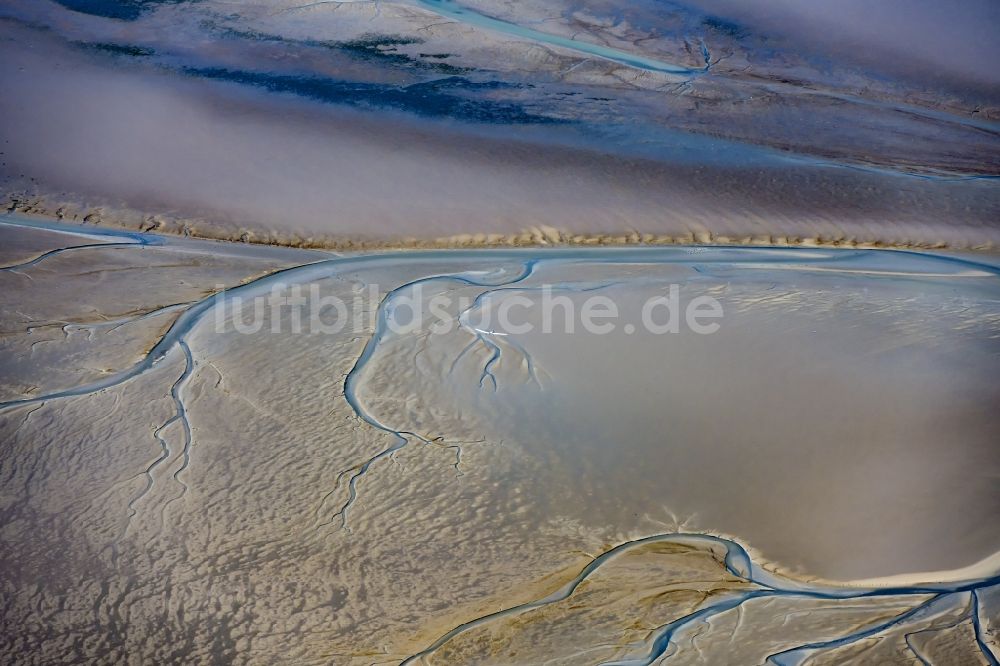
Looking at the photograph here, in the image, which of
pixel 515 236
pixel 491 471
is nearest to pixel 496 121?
pixel 515 236

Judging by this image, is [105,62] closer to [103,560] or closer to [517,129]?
[517,129]

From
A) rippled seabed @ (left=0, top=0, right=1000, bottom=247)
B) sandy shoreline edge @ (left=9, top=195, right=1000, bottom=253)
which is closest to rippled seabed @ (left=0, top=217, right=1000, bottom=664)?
sandy shoreline edge @ (left=9, top=195, right=1000, bottom=253)

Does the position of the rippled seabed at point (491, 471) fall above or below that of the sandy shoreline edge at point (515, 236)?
below

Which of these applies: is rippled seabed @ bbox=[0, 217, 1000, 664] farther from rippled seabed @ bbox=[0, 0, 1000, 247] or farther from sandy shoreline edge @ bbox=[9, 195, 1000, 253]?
rippled seabed @ bbox=[0, 0, 1000, 247]

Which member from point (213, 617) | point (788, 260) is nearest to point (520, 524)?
point (213, 617)

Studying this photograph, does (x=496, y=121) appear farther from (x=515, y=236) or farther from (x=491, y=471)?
(x=491, y=471)

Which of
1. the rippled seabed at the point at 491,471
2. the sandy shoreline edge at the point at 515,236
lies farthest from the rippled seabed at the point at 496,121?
the rippled seabed at the point at 491,471

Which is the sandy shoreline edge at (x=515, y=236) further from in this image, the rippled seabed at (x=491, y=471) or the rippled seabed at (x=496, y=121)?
the rippled seabed at (x=491, y=471)

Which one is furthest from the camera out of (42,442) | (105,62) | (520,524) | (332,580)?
(105,62)
